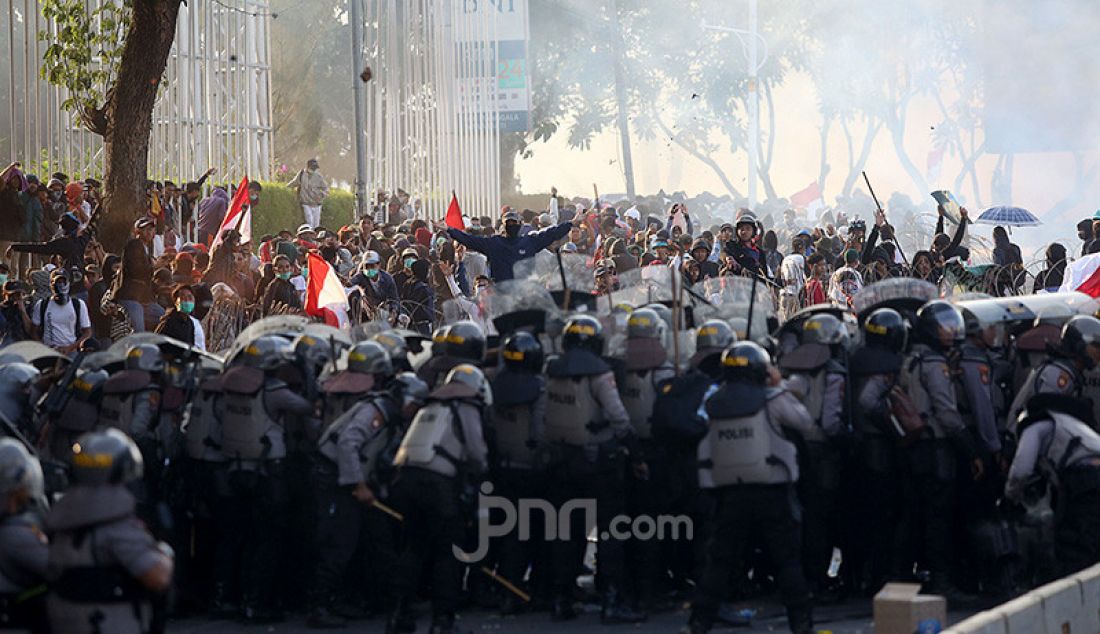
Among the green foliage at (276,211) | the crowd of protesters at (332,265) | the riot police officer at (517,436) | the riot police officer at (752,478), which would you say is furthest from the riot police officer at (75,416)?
the green foliage at (276,211)

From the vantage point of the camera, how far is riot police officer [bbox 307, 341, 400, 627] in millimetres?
10555

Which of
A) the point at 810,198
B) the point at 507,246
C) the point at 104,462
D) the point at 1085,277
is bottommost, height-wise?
the point at 104,462

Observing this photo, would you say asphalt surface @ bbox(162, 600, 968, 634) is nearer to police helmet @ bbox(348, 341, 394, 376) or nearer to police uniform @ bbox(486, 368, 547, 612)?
police uniform @ bbox(486, 368, 547, 612)

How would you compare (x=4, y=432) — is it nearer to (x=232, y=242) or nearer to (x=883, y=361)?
(x=883, y=361)

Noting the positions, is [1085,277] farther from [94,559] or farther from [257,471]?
[94,559]

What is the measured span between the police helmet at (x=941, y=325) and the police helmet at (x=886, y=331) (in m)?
0.13

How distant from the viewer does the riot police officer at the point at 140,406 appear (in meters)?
11.0

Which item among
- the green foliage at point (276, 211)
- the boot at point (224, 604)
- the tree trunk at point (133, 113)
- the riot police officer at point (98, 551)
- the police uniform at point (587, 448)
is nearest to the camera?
the riot police officer at point (98, 551)

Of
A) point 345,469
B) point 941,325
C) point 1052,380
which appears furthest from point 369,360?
point 1052,380

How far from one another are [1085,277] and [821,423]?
7.39 metres

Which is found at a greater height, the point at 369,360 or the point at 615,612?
the point at 369,360

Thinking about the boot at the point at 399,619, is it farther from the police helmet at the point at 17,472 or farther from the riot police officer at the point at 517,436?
the police helmet at the point at 17,472

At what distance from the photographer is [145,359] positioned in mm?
11102

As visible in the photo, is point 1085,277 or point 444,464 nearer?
point 444,464
